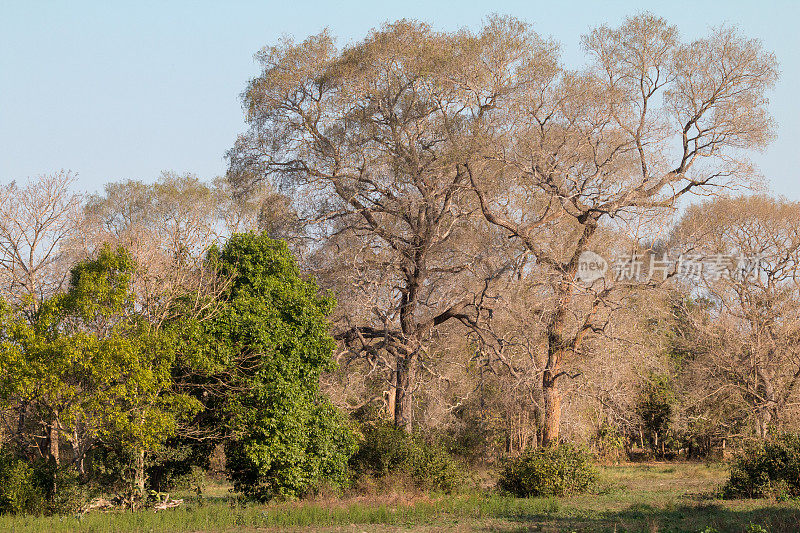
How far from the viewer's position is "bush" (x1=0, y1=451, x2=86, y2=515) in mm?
14992

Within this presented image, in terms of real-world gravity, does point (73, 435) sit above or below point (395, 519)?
above

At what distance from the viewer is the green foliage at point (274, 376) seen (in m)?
16.7

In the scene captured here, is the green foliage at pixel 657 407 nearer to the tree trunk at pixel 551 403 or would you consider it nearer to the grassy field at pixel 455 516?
the tree trunk at pixel 551 403

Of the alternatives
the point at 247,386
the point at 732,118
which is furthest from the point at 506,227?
the point at 247,386

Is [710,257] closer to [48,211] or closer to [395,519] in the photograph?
[395,519]

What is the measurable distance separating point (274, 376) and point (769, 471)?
1104cm

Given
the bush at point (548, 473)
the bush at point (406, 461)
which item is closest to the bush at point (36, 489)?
the bush at point (406, 461)

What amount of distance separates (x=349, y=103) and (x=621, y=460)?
713 inches

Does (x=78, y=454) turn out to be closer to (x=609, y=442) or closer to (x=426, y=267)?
(x=426, y=267)

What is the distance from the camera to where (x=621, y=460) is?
30.3 m

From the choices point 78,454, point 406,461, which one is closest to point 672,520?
point 406,461

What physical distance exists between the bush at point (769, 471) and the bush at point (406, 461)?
254 inches

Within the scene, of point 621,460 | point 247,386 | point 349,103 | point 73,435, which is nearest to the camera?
point 73,435

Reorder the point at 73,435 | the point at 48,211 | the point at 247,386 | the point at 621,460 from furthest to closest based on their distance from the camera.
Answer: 1. the point at 621,460
2. the point at 48,211
3. the point at 247,386
4. the point at 73,435
